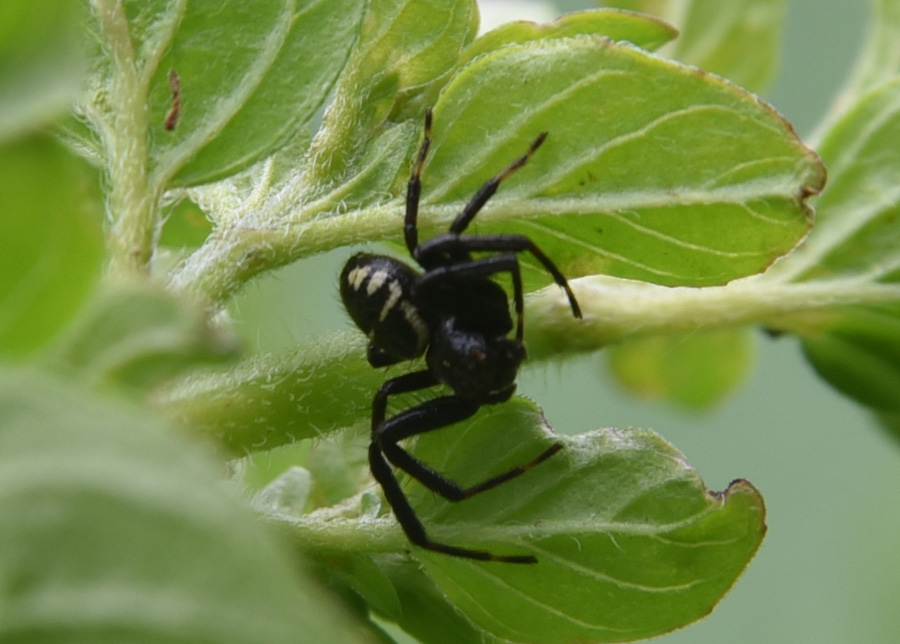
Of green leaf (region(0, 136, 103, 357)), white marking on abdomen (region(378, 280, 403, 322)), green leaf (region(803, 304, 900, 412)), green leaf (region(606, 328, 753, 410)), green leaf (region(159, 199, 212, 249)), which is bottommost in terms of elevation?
green leaf (region(606, 328, 753, 410))

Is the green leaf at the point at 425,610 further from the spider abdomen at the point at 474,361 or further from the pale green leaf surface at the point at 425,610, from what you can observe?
the spider abdomen at the point at 474,361

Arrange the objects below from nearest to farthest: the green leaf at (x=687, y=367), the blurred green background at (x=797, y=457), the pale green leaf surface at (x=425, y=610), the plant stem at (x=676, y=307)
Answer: the pale green leaf surface at (x=425, y=610) < the plant stem at (x=676, y=307) < the green leaf at (x=687, y=367) < the blurred green background at (x=797, y=457)

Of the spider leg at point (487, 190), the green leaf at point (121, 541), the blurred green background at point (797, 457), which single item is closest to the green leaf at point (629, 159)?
the spider leg at point (487, 190)

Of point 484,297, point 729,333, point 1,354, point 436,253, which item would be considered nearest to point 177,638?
point 1,354

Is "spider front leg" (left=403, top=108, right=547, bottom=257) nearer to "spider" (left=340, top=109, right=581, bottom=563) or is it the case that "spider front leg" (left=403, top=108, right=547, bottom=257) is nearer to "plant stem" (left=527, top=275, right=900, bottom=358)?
"spider" (left=340, top=109, right=581, bottom=563)

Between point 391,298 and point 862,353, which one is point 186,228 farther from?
point 862,353

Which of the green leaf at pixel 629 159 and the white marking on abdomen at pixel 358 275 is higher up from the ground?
the green leaf at pixel 629 159

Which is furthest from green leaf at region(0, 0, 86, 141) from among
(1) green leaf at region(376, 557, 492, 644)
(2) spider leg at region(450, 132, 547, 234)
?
(1) green leaf at region(376, 557, 492, 644)

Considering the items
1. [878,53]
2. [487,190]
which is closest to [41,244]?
[487,190]
